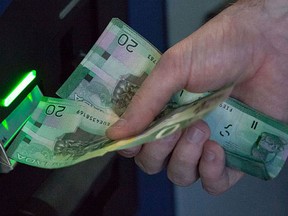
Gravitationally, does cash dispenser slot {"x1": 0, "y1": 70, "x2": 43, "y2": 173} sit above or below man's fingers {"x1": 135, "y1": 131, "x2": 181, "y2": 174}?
below

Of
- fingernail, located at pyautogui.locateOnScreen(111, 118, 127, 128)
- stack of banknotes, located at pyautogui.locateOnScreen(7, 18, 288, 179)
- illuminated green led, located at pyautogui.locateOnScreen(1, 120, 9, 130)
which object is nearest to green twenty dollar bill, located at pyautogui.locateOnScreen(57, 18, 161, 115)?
stack of banknotes, located at pyautogui.locateOnScreen(7, 18, 288, 179)

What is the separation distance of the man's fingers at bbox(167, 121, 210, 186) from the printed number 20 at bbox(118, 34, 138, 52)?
189mm

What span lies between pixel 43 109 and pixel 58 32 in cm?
13

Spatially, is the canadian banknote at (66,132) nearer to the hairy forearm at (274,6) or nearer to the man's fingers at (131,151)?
the man's fingers at (131,151)

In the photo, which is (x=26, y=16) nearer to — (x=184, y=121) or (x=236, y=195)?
(x=184, y=121)

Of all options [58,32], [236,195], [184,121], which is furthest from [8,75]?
[236,195]

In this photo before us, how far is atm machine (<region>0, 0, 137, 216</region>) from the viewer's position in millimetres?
811

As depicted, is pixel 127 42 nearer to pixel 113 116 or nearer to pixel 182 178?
pixel 113 116

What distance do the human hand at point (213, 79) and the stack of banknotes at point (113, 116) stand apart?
0.04 meters

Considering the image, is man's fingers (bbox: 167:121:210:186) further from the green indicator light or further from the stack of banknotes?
the green indicator light

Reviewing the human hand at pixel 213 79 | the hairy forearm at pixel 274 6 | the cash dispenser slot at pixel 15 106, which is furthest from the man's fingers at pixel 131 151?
the hairy forearm at pixel 274 6

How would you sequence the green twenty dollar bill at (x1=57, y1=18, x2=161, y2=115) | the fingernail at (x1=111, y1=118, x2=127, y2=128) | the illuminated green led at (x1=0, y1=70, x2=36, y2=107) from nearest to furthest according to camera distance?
1. the illuminated green led at (x1=0, y1=70, x2=36, y2=107)
2. the fingernail at (x1=111, y1=118, x2=127, y2=128)
3. the green twenty dollar bill at (x1=57, y1=18, x2=161, y2=115)

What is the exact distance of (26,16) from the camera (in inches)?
32.4

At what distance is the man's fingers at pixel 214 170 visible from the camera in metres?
1.01
